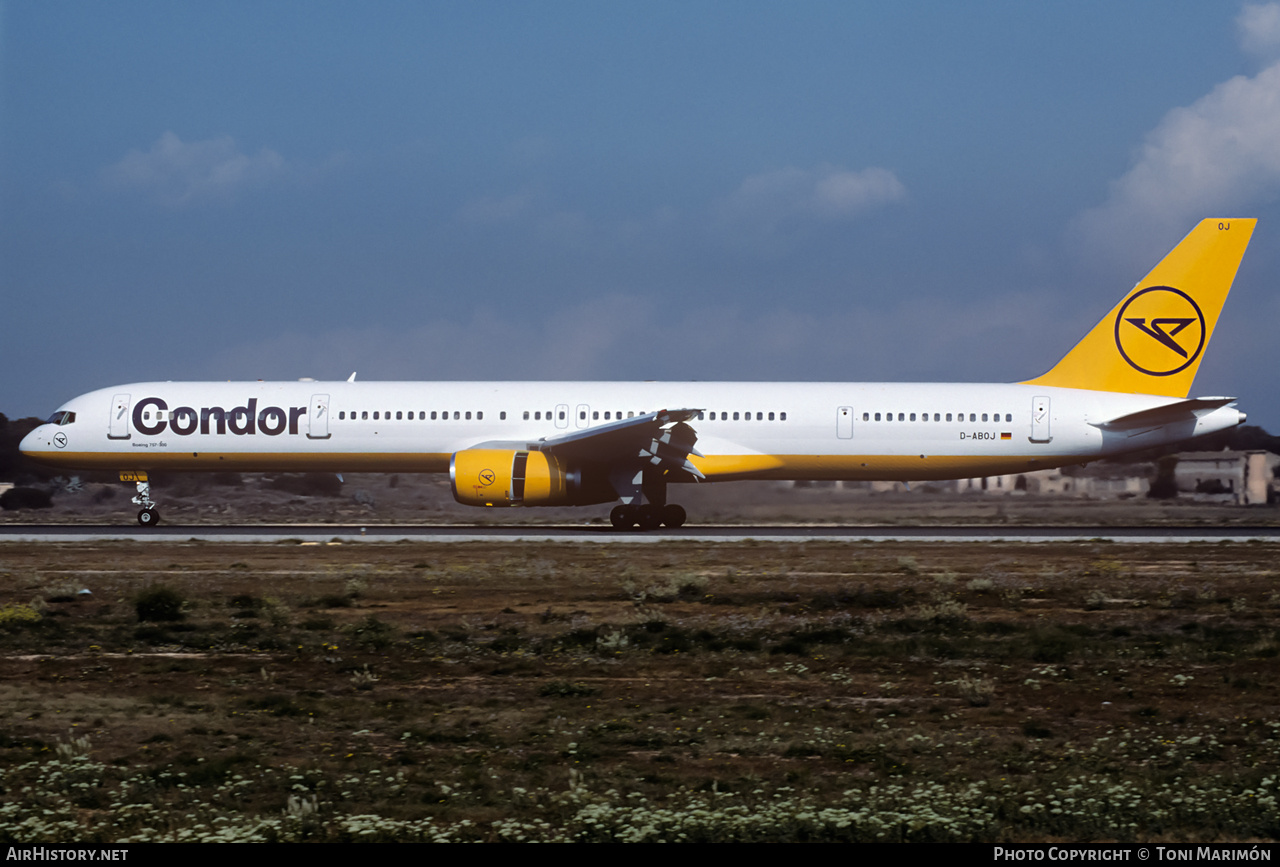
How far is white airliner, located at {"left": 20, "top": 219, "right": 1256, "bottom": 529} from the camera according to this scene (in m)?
29.9

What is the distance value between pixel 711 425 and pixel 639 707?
788 inches

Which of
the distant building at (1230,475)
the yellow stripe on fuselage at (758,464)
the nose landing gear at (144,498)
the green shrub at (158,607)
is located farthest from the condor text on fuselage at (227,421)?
the distant building at (1230,475)

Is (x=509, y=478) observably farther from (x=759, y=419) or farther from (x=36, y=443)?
(x=36, y=443)

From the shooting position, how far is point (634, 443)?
28.7 meters

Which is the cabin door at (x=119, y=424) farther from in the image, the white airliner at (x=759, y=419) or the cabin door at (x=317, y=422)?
the cabin door at (x=317, y=422)

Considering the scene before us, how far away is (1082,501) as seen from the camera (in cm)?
4044

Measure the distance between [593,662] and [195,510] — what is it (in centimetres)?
3564

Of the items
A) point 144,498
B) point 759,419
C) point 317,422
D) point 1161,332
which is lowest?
point 144,498

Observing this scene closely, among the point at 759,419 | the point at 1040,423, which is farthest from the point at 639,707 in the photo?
the point at 1040,423

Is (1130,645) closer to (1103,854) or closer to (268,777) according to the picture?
(1103,854)

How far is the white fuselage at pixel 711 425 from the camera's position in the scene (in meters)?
30.0

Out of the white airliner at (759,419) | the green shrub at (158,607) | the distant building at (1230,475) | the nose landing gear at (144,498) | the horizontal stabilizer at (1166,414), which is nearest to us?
the green shrub at (158,607)

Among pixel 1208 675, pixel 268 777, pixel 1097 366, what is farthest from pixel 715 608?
pixel 1097 366

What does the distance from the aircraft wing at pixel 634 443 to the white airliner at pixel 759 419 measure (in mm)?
76
